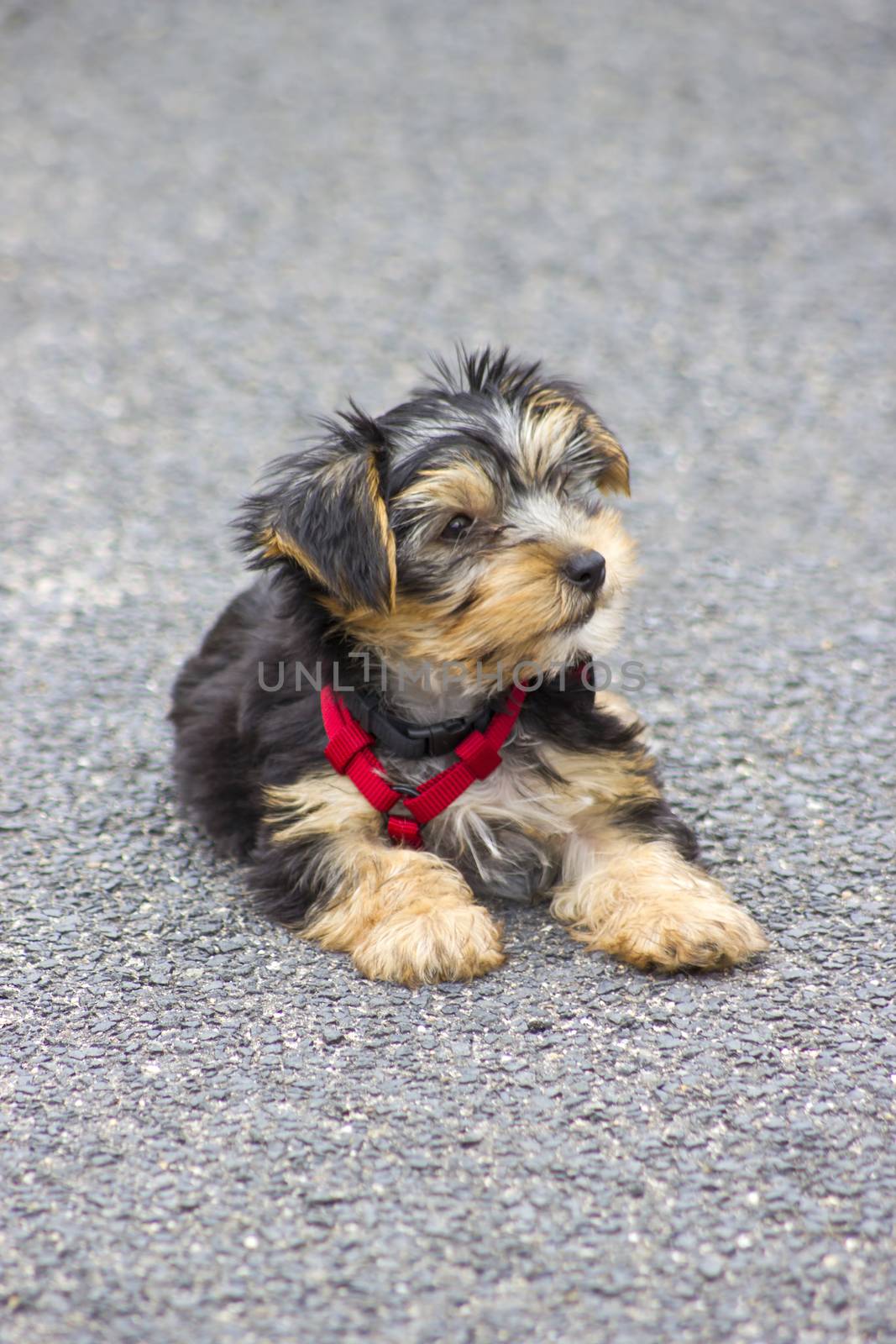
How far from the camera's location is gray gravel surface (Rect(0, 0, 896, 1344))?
3.05m

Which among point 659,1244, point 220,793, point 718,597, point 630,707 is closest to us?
point 659,1244

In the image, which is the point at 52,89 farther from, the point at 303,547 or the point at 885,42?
the point at 303,547

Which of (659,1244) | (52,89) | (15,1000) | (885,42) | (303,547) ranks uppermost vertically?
(885,42)

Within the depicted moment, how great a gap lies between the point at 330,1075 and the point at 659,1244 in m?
1.00

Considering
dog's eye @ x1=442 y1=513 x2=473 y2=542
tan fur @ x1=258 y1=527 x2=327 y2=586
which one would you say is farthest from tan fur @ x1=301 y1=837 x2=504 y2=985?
dog's eye @ x1=442 y1=513 x2=473 y2=542

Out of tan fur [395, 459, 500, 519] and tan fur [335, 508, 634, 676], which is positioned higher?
tan fur [395, 459, 500, 519]

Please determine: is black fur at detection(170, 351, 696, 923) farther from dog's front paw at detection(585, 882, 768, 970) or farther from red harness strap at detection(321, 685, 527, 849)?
→ dog's front paw at detection(585, 882, 768, 970)

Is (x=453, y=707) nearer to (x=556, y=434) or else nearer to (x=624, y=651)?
(x=556, y=434)

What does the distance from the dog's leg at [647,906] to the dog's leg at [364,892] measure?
0.31 metres

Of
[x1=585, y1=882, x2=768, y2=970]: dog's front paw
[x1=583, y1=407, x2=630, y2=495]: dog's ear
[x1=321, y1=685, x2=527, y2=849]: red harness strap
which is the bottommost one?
[x1=585, y1=882, x2=768, y2=970]: dog's front paw

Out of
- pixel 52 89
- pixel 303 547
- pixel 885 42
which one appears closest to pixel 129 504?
pixel 303 547

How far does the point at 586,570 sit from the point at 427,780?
2.85ft

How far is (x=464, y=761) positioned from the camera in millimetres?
4219

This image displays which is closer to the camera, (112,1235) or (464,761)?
(112,1235)
